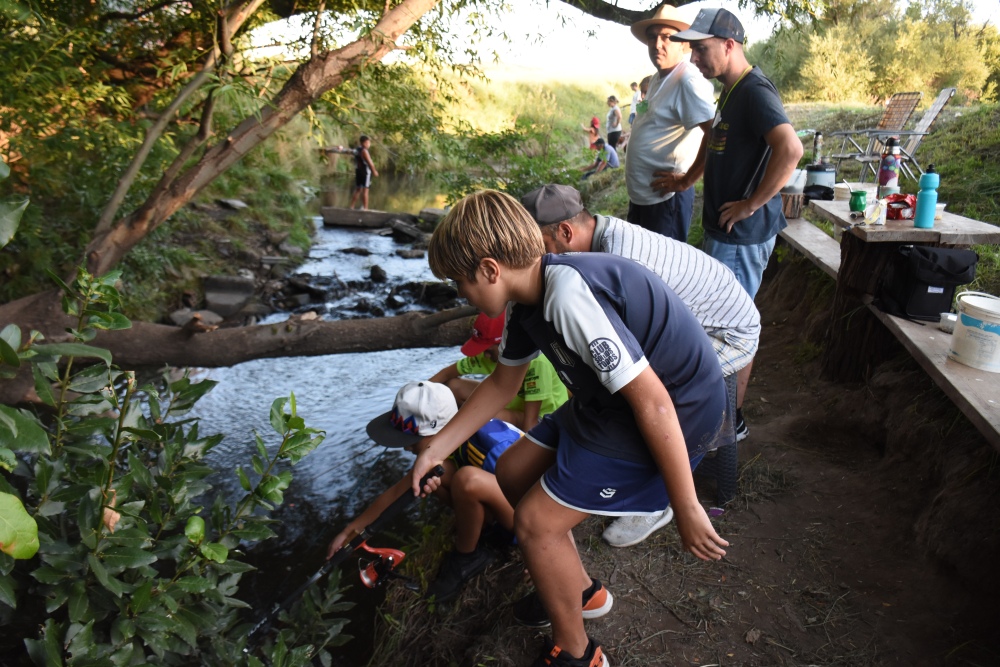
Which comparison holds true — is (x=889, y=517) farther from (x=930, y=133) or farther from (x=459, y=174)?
(x=930, y=133)

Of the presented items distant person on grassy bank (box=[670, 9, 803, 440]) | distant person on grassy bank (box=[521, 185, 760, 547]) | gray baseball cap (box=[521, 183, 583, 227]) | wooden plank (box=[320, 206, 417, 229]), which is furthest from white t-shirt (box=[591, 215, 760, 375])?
wooden plank (box=[320, 206, 417, 229])

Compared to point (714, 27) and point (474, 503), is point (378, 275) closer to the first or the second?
point (714, 27)

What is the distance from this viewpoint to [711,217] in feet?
9.57

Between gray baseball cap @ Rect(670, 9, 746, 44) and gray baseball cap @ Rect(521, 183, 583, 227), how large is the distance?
102cm

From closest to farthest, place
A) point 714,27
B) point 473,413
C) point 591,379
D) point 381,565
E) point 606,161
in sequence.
A: point 591,379
point 473,413
point 381,565
point 714,27
point 606,161

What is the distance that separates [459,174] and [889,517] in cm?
401

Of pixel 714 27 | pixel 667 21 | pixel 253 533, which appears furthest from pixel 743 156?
pixel 253 533

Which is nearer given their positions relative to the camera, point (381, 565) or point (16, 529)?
point (16, 529)

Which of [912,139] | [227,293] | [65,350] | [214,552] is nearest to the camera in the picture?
[65,350]

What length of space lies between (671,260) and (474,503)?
3.36ft

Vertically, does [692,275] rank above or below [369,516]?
above

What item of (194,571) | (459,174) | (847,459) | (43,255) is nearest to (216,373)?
(43,255)

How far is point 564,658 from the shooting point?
174cm

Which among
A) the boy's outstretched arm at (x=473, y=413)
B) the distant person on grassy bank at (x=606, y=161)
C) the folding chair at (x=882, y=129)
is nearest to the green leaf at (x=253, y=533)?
the boy's outstretched arm at (x=473, y=413)
